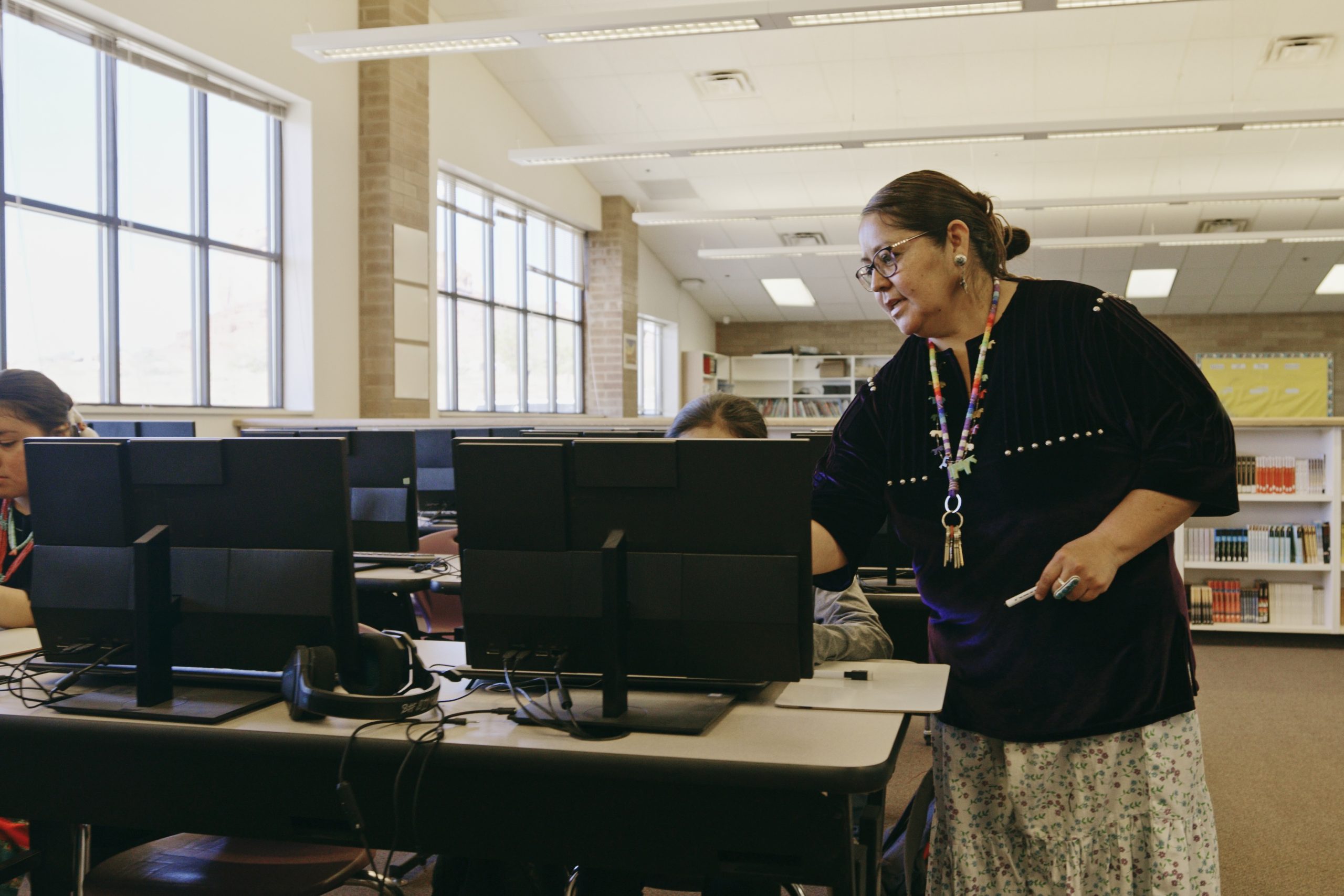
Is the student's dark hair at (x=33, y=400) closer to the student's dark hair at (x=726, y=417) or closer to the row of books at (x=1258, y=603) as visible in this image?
the student's dark hair at (x=726, y=417)

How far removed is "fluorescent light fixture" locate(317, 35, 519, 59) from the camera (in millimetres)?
5766

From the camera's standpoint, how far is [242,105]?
6.69m

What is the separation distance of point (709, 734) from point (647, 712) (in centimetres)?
11

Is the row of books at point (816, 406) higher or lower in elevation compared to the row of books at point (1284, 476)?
higher

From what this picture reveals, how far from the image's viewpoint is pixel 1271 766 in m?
3.63

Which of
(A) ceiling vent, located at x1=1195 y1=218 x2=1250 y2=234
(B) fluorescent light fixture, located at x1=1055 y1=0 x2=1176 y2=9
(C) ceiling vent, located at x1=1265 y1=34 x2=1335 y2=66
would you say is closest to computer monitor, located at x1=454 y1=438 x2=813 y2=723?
(B) fluorescent light fixture, located at x1=1055 y1=0 x2=1176 y2=9

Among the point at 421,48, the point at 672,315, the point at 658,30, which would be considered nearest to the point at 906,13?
the point at 658,30

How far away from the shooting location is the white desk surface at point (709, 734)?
50.8 inches

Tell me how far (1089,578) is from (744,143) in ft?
22.9

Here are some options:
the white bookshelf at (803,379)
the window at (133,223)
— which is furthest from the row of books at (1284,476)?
the white bookshelf at (803,379)

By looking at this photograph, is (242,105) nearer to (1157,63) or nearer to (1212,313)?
(1157,63)

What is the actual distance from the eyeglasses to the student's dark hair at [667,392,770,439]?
17.4 inches

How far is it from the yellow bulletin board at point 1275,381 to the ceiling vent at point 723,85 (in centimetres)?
773

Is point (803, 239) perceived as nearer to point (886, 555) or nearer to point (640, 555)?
point (886, 555)
